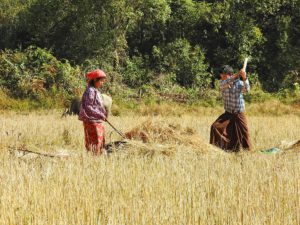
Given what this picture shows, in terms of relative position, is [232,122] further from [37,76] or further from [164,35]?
[164,35]

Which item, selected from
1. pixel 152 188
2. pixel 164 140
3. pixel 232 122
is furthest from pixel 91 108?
pixel 152 188

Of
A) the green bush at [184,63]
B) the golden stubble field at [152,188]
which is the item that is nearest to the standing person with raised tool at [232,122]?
the golden stubble field at [152,188]

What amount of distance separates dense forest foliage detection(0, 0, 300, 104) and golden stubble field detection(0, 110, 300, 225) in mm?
10379

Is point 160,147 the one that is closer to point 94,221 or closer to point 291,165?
point 291,165

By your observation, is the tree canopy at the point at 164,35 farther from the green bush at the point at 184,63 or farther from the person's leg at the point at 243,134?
the person's leg at the point at 243,134

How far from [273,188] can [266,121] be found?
787 cm

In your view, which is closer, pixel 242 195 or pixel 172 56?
pixel 242 195

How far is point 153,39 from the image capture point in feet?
65.6

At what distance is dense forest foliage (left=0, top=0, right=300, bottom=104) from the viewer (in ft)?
56.5

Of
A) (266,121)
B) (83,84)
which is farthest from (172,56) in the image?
(266,121)

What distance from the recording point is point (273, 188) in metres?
4.01

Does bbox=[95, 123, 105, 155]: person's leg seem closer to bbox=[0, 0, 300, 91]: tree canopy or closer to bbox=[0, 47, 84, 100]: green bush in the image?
bbox=[0, 47, 84, 100]: green bush

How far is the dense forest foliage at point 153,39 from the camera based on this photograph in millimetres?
17234

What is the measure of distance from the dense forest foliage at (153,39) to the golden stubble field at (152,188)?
34.1 ft
